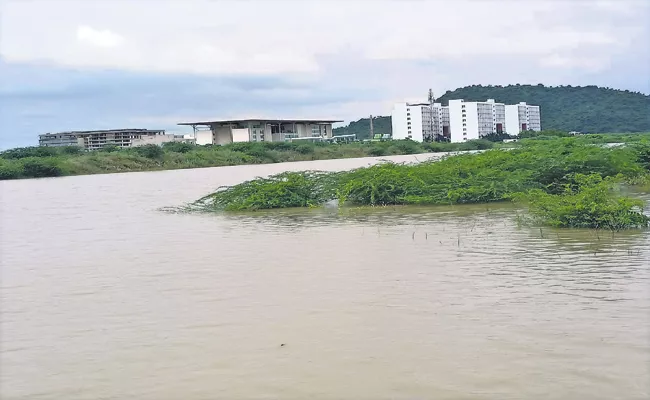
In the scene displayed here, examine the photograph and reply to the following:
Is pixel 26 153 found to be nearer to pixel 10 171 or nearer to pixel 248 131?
pixel 10 171

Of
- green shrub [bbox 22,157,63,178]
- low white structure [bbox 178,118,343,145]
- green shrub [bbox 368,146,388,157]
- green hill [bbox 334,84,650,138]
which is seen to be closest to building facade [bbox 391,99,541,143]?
green hill [bbox 334,84,650,138]

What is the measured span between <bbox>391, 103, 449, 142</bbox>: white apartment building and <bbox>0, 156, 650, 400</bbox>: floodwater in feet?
343

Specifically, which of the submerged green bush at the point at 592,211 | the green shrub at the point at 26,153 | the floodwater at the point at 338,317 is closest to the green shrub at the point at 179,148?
the green shrub at the point at 26,153

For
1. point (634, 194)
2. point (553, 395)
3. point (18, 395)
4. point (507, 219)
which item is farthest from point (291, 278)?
point (634, 194)

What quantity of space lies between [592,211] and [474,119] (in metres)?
103

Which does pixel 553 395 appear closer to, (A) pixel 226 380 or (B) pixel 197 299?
(A) pixel 226 380

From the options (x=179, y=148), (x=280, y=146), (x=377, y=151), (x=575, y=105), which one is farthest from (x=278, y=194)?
(x=575, y=105)

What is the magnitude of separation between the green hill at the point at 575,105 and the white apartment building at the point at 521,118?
161 centimetres

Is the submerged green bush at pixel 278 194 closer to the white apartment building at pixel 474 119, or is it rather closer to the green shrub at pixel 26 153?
the green shrub at pixel 26 153

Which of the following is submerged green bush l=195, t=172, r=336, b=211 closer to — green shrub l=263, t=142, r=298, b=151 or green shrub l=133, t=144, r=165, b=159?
green shrub l=133, t=144, r=165, b=159

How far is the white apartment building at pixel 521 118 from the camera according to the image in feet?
379

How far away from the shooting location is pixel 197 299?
7.84 meters

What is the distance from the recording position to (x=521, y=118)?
117 m

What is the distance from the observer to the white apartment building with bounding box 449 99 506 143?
11144 centimetres
